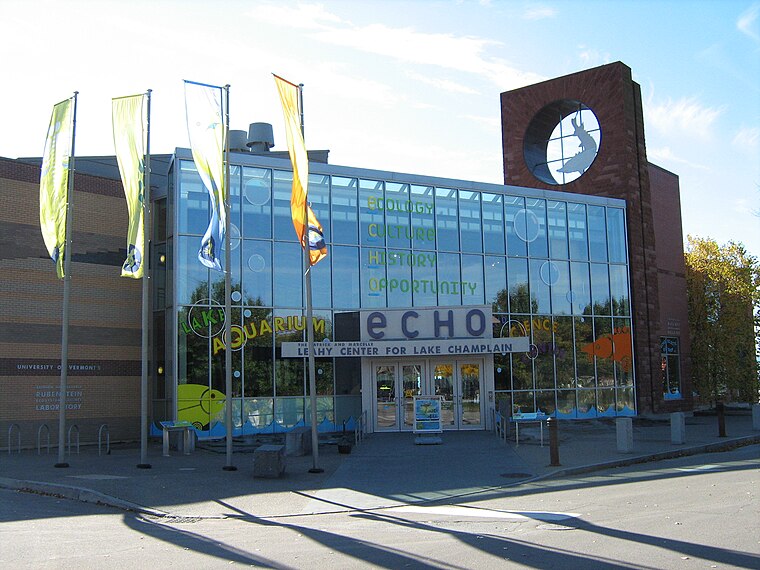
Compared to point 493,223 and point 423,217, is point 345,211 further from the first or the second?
point 493,223

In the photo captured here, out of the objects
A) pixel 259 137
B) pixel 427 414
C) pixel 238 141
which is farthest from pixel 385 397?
pixel 259 137

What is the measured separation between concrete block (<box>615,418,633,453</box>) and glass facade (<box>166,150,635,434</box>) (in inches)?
391

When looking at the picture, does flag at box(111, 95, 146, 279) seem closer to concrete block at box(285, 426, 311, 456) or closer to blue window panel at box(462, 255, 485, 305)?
concrete block at box(285, 426, 311, 456)

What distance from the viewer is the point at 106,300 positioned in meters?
27.0

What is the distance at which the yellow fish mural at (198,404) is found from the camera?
25.6 m

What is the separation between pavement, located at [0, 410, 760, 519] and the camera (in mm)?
14391

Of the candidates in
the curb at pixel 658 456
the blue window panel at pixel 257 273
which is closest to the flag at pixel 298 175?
the curb at pixel 658 456

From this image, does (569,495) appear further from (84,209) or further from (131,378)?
(84,209)

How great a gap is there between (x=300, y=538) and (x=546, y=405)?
22.3 meters

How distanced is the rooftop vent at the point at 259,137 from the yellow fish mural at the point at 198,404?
18.7 m

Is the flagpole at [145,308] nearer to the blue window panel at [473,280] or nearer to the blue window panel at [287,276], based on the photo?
the blue window panel at [287,276]

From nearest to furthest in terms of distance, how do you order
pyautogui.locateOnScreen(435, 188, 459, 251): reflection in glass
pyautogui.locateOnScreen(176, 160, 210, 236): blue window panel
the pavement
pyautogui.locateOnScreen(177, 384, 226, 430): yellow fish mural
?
the pavement < pyautogui.locateOnScreen(177, 384, 226, 430): yellow fish mural < pyautogui.locateOnScreen(176, 160, 210, 236): blue window panel < pyautogui.locateOnScreen(435, 188, 459, 251): reflection in glass

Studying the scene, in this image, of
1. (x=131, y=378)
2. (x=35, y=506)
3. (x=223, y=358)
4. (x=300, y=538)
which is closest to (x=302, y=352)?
(x=223, y=358)

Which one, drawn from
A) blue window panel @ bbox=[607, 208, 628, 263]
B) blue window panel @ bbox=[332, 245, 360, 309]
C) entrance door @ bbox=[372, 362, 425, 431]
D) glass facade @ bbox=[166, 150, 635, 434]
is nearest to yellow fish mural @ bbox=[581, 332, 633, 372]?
glass facade @ bbox=[166, 150, 635, 434]
